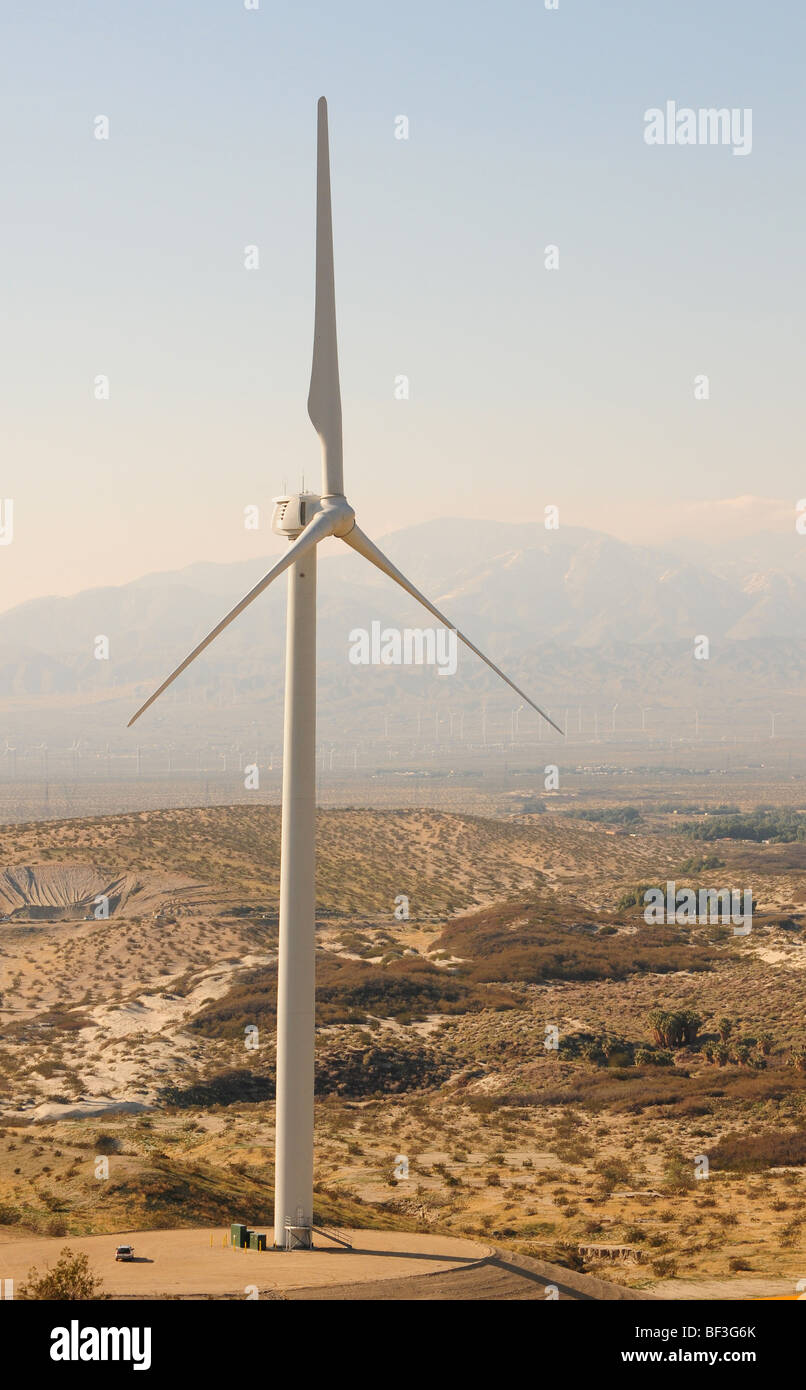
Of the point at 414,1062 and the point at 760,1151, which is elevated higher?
the point at 414,1062

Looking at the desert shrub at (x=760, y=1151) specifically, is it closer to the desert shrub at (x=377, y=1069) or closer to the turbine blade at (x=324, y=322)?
the desert shrub at (x=377, y=1069)

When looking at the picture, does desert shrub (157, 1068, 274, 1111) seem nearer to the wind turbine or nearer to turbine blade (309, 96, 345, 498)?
the wind turbine

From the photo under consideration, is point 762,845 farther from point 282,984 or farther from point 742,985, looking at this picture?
point 282,984

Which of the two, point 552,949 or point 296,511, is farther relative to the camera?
point 552,949

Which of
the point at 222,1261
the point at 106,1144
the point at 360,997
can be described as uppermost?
the point at 222,1261

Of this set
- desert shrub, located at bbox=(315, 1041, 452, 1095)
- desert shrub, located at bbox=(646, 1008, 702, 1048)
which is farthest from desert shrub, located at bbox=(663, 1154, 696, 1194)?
desert shrub, located at bbox=(646, 1008, 702, 1048)

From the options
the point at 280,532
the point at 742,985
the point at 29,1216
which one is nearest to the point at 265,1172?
the point at 29,1216

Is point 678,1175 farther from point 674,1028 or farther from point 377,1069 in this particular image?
point 674,1028

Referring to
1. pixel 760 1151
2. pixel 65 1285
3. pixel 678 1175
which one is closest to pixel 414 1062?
pixel 760 1151

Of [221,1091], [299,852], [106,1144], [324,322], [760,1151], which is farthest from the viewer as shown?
[221,1091]
